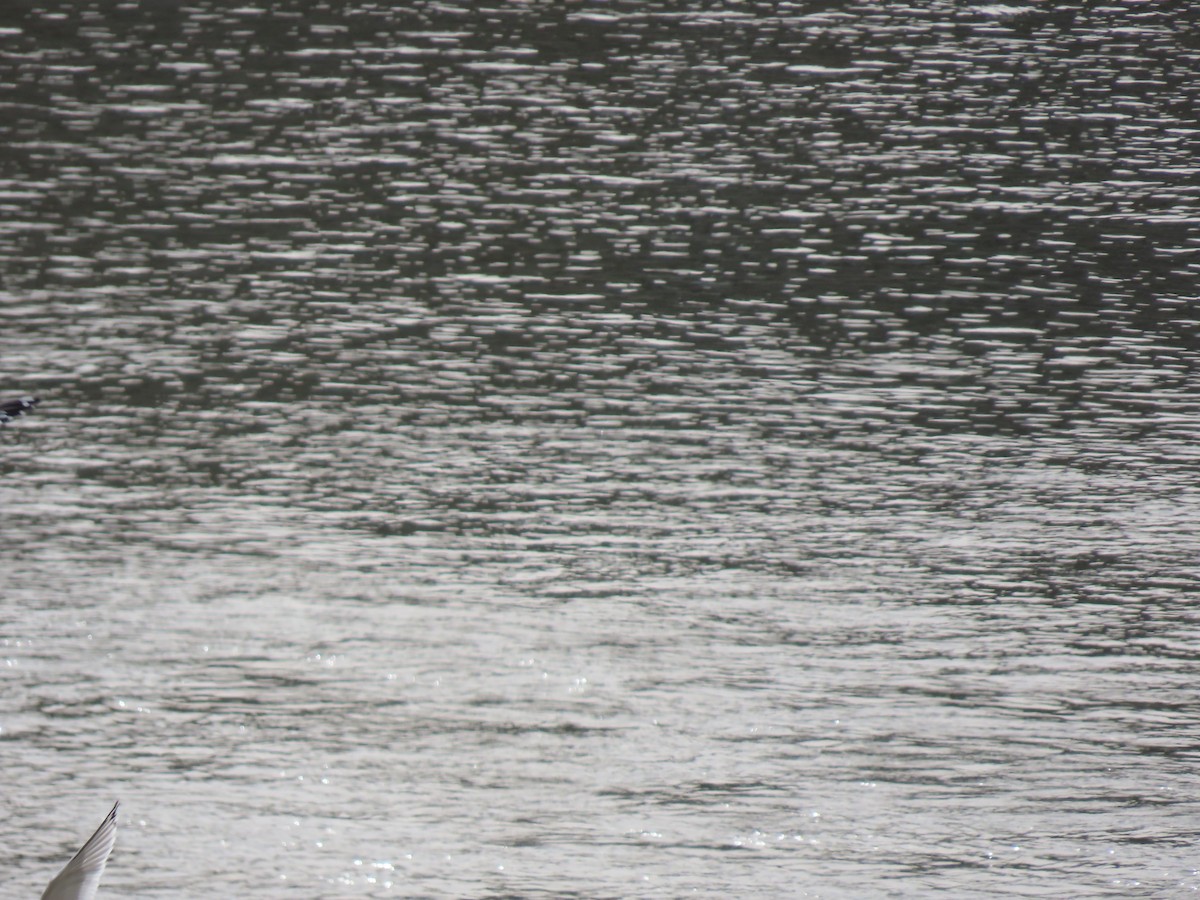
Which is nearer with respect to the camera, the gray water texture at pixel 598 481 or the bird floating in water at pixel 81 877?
the bird floating in water at pixel 81 877

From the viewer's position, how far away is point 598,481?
52.5 ft

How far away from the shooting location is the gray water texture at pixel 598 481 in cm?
1128

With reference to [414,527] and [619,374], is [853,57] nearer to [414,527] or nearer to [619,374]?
[619,374]

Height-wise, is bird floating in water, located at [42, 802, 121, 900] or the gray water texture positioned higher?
bird floating in water, located at [42, 802, 121, 900]

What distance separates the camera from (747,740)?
39.6 feet

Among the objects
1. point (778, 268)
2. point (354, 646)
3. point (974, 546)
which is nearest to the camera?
point (354, 646)

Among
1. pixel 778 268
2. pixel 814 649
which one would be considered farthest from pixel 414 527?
pixel 778 268

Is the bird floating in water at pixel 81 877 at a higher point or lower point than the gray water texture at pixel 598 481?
higher

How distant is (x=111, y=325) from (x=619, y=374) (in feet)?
17.0

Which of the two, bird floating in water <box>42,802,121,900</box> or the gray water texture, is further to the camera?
the gray water texture

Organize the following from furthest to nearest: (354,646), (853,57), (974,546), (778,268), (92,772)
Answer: (853,57) < (778,268) < (974,546) < (354,646) < (92,772)

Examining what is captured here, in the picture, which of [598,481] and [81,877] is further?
[598,481]

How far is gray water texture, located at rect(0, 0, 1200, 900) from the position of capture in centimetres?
1128

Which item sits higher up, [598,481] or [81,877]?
[81,877]
